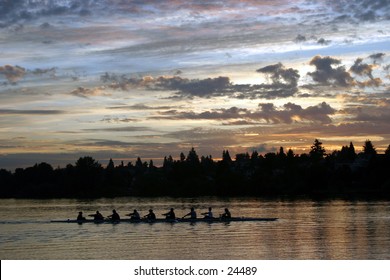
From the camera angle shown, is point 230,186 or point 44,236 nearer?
point 44,236

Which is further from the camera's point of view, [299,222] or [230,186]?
[230,186]

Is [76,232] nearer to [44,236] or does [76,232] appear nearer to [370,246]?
[44,236]

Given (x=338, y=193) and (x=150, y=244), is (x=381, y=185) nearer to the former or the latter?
(x=338, y=193)

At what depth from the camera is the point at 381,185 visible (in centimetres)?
14562

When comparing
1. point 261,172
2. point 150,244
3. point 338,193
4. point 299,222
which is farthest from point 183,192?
point 150,244

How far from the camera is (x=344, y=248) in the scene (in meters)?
42.3

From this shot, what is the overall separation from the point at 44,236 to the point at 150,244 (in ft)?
38.5

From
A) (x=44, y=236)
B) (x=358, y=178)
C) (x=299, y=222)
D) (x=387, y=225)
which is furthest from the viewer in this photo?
(x=358, y=178)

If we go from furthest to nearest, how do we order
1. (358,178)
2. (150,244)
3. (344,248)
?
(358,178) < (150,244) < (344,248)

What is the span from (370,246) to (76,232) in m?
26.3

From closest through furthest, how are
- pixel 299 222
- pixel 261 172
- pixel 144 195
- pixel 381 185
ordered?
pixel 299 222 → pixel 381 185 → pixel 261 172 → pixel 144 195

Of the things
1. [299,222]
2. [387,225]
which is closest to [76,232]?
[299,222]

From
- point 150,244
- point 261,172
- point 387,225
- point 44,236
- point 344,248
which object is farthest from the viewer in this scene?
point 261,172

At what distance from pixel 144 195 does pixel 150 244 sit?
146841 millimetres
